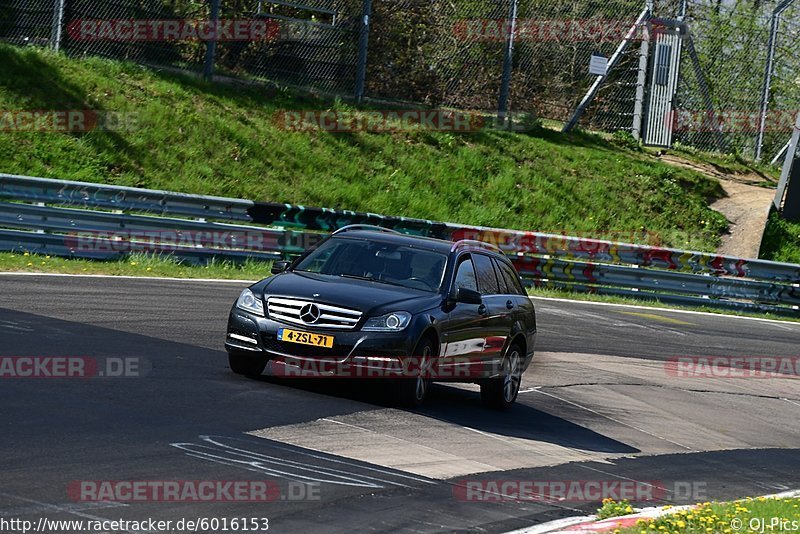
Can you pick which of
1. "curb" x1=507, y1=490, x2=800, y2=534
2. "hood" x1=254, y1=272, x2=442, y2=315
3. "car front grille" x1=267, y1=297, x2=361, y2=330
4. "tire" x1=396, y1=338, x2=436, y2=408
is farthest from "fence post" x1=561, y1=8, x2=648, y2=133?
"curb" x1=507, y1=490, x2=800, y2=534

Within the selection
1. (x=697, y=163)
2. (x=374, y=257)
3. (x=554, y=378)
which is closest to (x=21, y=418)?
(x=374, y=257)

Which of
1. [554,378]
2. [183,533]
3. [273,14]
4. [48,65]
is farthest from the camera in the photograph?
[273,14]

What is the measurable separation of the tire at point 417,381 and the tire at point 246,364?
1385mm

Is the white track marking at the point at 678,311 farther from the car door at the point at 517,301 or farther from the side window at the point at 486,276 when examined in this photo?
the side window at the point at 486,276

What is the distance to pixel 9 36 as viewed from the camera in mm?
23359

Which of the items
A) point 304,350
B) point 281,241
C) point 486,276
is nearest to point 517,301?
point 486,276

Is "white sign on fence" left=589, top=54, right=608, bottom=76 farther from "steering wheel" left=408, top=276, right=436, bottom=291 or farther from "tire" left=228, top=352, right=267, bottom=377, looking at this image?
"tire" left=228, top=352, right=267, bottom=377

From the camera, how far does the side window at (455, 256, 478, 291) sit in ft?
39.5

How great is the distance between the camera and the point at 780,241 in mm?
28891

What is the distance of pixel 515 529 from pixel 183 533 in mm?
2135

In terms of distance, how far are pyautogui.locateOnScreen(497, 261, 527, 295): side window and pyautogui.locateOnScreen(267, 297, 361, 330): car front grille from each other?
10.2 ft

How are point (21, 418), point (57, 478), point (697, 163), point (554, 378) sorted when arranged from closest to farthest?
1. point (57, 478)
2. point (21, 418)
3. point (554, 378)
4. point (697, 163)

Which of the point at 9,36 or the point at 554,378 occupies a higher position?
the point at 9,36

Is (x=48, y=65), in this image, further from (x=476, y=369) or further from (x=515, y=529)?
(x=515, y=529)
